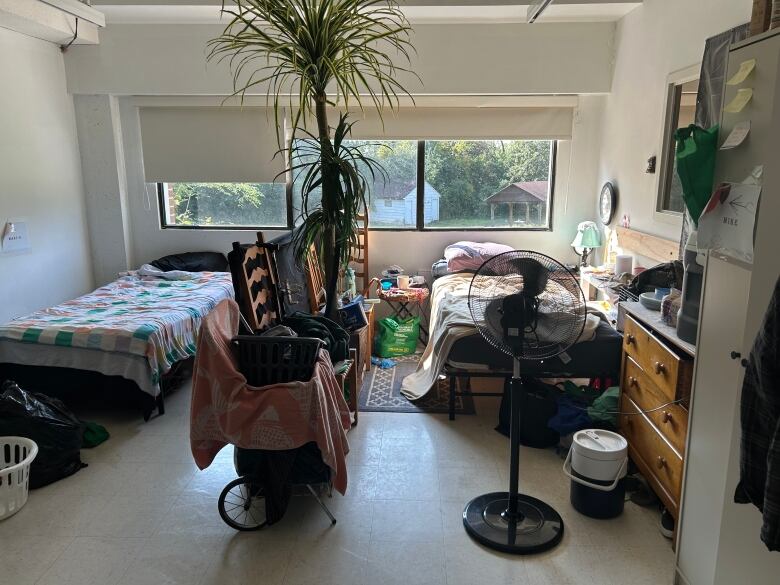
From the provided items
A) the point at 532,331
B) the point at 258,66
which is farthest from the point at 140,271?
the point at 532,331

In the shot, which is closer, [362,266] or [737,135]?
[737,135]

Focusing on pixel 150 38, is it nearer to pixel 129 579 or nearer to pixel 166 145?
pixel 166 145

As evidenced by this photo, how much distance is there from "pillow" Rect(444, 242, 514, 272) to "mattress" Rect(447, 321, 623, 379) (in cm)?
149

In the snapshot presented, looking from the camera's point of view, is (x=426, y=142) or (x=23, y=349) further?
(x=426, y=142)

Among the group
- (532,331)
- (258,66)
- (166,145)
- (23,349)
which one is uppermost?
(258,66)

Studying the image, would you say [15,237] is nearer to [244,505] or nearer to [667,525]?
[244,505]

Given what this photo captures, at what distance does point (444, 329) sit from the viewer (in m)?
3.59

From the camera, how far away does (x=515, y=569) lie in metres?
2.28

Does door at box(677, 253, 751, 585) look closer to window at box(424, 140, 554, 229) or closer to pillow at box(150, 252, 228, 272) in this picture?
window at box(424, 140, 554, 229)

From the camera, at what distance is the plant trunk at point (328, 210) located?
2955 mm

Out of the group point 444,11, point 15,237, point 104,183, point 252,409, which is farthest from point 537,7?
point 15,237

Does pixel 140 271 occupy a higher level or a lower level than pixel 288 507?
higher

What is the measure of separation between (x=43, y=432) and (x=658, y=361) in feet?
9.87

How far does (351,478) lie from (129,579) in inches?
43.0
